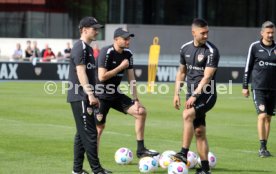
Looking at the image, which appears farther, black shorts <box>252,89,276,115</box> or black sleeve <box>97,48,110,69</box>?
black shorts <box>252,89,276,115</box>

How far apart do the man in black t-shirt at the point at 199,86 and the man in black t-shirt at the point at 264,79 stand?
112 inches

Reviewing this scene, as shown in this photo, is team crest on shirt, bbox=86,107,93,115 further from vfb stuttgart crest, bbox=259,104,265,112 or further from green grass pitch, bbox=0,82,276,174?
vfb stuttgart crest, bbox=259,104,265,112

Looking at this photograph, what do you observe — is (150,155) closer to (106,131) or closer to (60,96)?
(106,131)

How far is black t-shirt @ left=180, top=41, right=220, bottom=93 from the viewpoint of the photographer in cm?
1205

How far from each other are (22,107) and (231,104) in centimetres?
694

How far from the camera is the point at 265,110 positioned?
49.1 feet

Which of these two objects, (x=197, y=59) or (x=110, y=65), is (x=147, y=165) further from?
(x=110, y=65)

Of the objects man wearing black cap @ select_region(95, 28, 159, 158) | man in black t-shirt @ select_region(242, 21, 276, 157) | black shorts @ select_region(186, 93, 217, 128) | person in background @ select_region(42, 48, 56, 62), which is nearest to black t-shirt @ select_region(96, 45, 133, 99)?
man wearing black cap @ select_region(95, 28, 159, 158)

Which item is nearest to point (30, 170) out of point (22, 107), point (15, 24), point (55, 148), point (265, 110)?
point (55, 148)

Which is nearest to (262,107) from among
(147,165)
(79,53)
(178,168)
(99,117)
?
(99,117)

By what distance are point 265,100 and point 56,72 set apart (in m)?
23.6

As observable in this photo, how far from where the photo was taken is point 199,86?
12.0 m

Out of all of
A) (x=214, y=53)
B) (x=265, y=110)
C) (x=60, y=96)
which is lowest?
(x=60, y=96)

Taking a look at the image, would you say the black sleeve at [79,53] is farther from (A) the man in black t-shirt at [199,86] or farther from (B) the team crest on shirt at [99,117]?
(B) the team crest on shirt at [99,117]
